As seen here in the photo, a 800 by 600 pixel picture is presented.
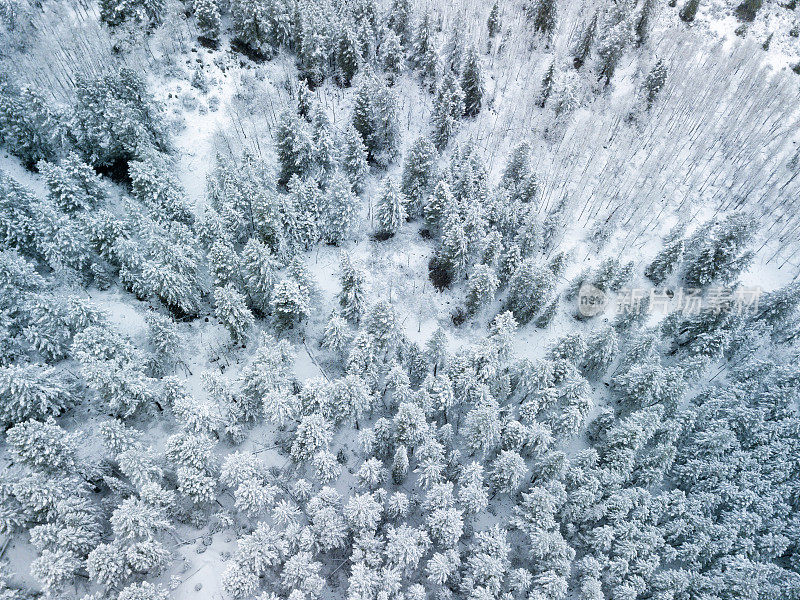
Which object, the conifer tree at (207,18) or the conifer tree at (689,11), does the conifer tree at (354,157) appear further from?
the conifer tree at (689,11)

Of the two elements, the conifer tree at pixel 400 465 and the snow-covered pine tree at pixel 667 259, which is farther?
the snow-covered pine tree at pixel 667 259

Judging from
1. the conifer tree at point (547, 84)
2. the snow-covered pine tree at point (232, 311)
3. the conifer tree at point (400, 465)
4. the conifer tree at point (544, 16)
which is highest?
the conifer tree at point (544, 16)

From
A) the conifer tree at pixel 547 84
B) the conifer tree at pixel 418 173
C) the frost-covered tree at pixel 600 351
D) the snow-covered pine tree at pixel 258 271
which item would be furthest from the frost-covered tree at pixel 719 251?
the snow-covered pine tree at pixel 258 271

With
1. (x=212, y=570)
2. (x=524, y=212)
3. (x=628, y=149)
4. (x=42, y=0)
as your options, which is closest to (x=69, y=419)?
(x=212, y=570)

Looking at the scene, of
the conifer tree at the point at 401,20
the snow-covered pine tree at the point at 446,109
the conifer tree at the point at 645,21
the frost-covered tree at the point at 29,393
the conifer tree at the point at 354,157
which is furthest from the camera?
the conifer tree at the point at 645,21

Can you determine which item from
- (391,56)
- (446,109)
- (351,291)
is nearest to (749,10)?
(446,109)

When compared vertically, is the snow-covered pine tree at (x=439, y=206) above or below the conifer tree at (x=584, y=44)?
below

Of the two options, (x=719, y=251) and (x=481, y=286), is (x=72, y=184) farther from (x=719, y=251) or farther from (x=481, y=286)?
(x=719, y=251)

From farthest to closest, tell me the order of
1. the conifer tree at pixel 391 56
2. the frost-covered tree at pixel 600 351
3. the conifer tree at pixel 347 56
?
the conifer tree at pixel 391 56 → the conifer tree at pixel 347 56 → the frost-covered tree at pixel 600 351

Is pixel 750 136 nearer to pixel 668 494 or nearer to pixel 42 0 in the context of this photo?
pixel 668 494
